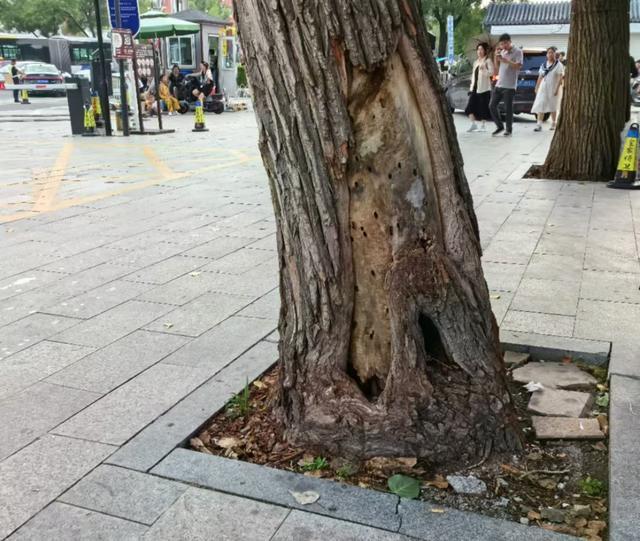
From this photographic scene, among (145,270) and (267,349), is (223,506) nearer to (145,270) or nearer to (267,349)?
(267,349)

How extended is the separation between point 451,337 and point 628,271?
316 centimetres

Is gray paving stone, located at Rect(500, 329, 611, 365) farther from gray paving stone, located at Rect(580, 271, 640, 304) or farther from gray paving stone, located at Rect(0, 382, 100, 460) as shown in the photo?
gray paving stone, located at Rect(0, 382, 100, 460)

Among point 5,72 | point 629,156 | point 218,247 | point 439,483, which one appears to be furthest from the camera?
point 5,72

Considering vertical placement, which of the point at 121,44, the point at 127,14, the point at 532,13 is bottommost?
the point at 121,44

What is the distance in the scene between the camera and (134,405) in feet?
10.8

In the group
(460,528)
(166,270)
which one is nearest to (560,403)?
(460,528)

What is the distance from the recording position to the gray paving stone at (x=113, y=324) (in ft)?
13.6

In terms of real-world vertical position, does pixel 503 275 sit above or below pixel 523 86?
below

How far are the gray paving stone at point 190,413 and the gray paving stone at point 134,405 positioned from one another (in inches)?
2.5

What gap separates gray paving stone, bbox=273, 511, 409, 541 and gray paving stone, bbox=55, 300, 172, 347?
207 centimetres

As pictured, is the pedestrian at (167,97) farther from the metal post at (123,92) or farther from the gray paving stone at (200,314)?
the gray paving stone at (200,314)

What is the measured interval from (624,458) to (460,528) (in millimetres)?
801

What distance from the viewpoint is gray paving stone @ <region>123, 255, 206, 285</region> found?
531 cm

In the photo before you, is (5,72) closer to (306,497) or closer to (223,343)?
(223,343)
